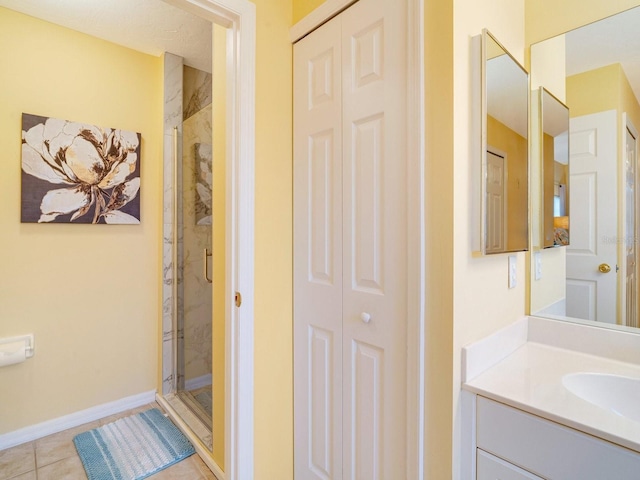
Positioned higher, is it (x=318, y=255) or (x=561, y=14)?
(x=561, y=14)

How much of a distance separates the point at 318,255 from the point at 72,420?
2.12 meters

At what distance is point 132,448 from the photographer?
1863mm

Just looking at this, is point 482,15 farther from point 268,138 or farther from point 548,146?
point 268,138

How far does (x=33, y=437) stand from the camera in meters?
1.94

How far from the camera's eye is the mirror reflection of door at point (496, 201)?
1.02 m

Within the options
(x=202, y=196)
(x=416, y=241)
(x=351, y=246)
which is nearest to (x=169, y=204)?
(x=202, y=196)

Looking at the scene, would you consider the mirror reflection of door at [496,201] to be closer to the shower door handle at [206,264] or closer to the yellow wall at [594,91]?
the yellow wall at [594,91]

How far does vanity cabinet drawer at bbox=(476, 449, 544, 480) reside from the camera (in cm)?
85

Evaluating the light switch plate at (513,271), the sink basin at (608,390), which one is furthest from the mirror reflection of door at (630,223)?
the light switch plate at (513,271)

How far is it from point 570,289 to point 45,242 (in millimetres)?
2849

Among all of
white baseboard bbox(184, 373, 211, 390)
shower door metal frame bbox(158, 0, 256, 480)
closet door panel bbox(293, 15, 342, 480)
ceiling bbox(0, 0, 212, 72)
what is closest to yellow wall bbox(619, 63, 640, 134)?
closet door panel bbox(293, 15, 342, 480)

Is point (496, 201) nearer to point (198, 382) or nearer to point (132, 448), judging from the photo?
point (132, 448)

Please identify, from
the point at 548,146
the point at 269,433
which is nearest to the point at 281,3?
the point at 548,146

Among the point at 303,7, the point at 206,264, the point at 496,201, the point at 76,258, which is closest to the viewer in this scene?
the point at 496,201
